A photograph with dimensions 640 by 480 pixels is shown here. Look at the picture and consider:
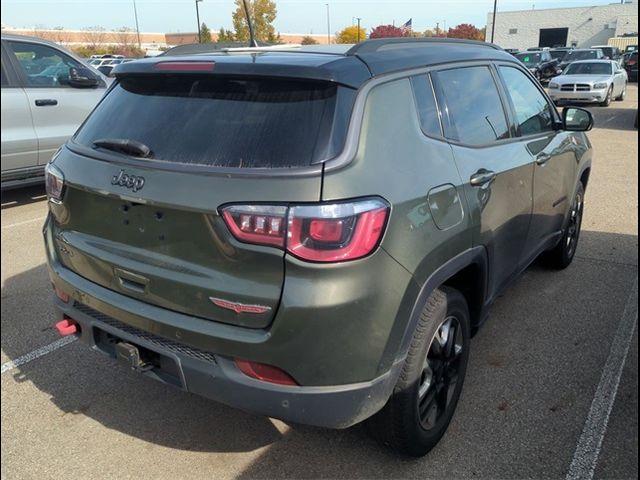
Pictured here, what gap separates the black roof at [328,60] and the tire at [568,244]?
2.28 meters

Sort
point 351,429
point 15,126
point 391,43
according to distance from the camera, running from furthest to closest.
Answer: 1. point 15,126
2. point 351,429
3. point 391,43

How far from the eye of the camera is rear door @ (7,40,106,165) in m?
6.71

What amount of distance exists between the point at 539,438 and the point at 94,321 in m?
2.16

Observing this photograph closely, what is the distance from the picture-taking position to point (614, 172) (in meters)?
8.73

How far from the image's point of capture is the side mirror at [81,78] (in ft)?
23.4

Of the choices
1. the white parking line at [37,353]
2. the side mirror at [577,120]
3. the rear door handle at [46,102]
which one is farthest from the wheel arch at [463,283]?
the rear door handle at [46,102]

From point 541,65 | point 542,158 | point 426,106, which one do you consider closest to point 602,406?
point 542,158

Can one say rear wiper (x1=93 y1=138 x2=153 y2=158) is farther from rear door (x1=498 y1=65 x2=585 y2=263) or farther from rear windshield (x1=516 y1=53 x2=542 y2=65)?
rear windshield (x1=516 y1=53 x2=542 y2=65)

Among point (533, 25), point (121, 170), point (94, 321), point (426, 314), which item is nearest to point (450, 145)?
point (426, 314)

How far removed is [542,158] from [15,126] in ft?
19.5

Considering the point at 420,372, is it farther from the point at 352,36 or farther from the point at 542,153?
the point at 352,36

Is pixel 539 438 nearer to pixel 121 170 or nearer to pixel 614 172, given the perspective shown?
pixel 121 170

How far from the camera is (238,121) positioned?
7.15ft

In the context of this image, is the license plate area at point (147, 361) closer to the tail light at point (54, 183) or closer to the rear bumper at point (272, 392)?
the rear bumper at point (272, 392)
